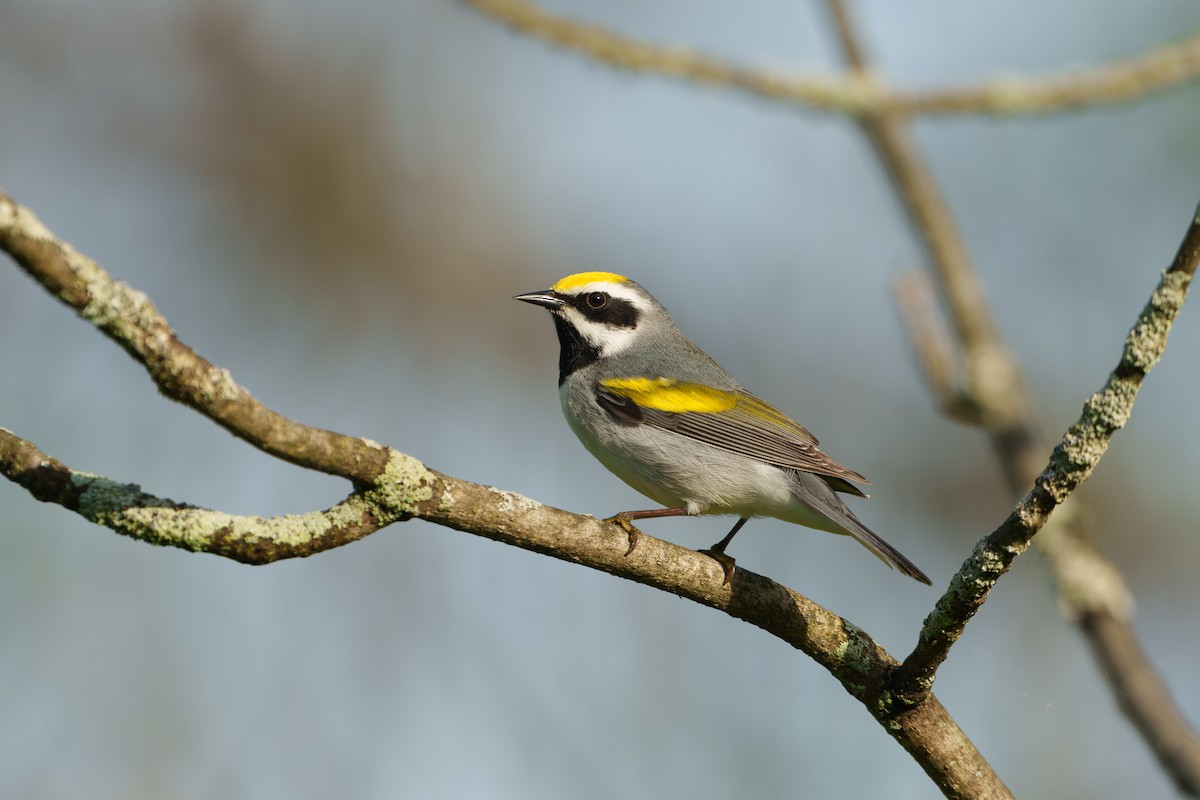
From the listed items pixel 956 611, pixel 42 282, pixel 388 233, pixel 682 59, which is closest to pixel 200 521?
pixel 42 282

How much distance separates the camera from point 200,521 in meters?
2.93

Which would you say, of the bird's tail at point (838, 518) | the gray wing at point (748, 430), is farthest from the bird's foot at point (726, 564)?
the gray wing at point (748, 430)

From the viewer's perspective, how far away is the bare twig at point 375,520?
2432 mm

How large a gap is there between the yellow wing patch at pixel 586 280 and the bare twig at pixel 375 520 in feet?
9.77

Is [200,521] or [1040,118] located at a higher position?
[1040,118]

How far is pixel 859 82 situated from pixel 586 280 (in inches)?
93.8

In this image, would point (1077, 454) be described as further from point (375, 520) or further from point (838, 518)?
point (838, 518)

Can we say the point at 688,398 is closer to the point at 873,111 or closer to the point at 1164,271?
the point at 873,111

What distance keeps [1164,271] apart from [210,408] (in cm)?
229

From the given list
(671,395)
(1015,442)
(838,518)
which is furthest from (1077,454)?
(1015,442)

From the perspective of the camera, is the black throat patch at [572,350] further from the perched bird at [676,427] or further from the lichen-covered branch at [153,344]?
the lichen-covered branch at [153,344]

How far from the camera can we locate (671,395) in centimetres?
577

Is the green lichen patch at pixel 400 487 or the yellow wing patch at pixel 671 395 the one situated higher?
the yellow wing patch at pixel 671 395

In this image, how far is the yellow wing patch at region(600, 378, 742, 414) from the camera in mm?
5652
